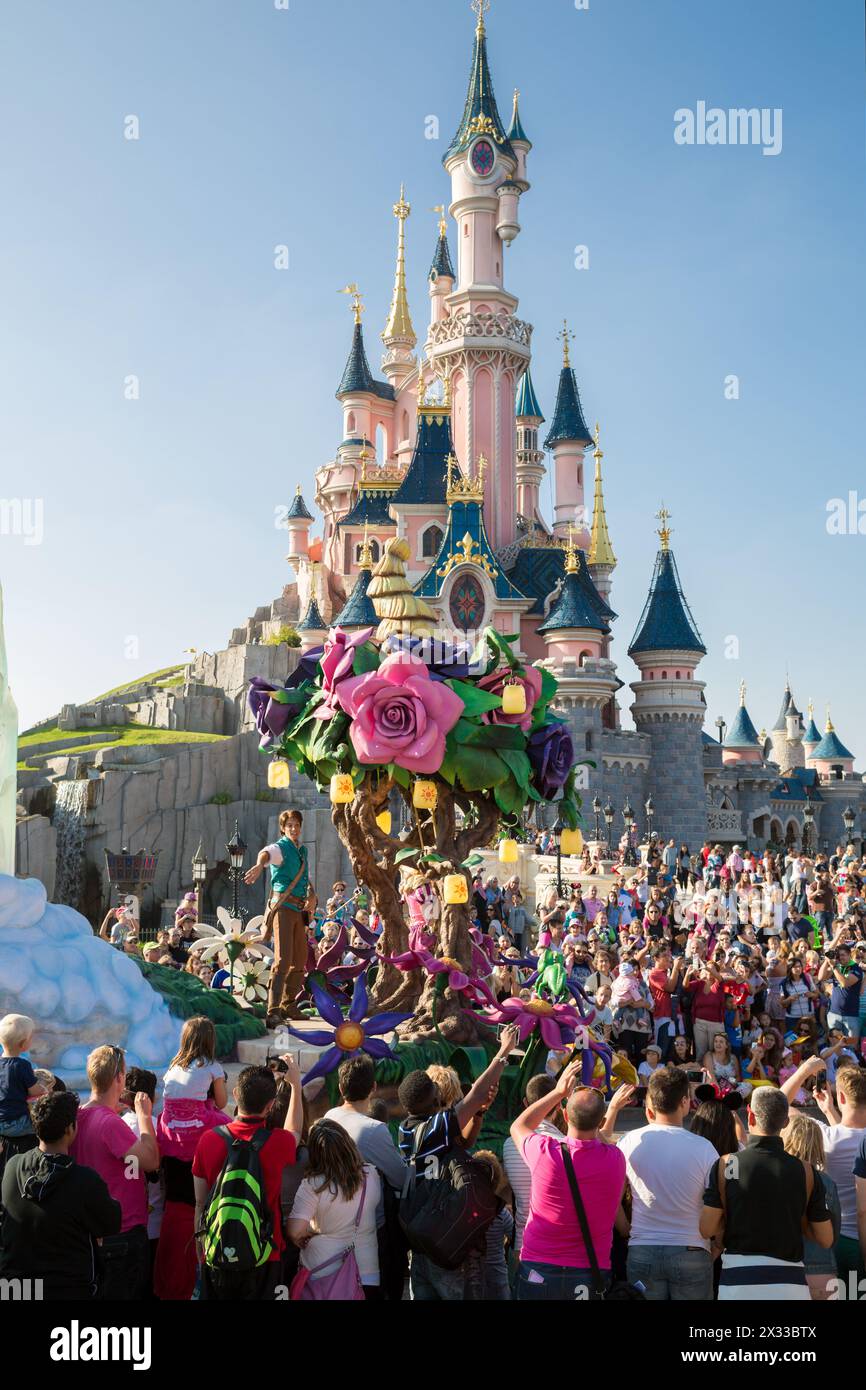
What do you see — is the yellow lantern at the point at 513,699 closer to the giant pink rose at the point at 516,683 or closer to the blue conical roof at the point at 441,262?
the giant pink rose at the point at 516,683

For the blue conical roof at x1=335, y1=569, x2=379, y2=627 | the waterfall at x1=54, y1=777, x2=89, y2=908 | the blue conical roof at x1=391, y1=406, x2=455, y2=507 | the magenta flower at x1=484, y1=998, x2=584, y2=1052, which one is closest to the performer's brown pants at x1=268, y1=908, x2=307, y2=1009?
the magenta flower at x1=484, y1=998, x2=584, y2=1052

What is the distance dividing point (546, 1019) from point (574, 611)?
31.6 m

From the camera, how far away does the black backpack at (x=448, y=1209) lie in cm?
382

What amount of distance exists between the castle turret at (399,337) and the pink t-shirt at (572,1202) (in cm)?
5074

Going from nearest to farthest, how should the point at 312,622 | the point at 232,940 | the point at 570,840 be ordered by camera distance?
1. the point at 570,840
2. the point at 232,940
3. the point at 312,622

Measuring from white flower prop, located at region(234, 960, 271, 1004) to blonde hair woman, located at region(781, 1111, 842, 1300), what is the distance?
16.1ft

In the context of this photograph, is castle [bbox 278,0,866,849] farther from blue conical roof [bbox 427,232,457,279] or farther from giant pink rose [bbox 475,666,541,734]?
giant pink rose [bbox 475,666,541,734]

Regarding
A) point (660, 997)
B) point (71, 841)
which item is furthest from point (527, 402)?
point (660, 997)

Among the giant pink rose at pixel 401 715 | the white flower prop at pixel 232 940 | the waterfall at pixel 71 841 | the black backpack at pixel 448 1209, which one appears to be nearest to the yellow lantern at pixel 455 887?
the giant pink rose at pixel 401 715

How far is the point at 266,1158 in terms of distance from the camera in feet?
12.6

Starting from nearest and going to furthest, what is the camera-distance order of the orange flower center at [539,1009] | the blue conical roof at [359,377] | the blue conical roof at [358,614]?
the orange flower center at [539,1009]
the blue conical roof at [358,614]
the blue conical roof at [359,377]

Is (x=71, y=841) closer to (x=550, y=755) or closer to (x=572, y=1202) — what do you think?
(x=550, y=755)

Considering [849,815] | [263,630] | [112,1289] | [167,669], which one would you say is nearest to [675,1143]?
[112,1289]
